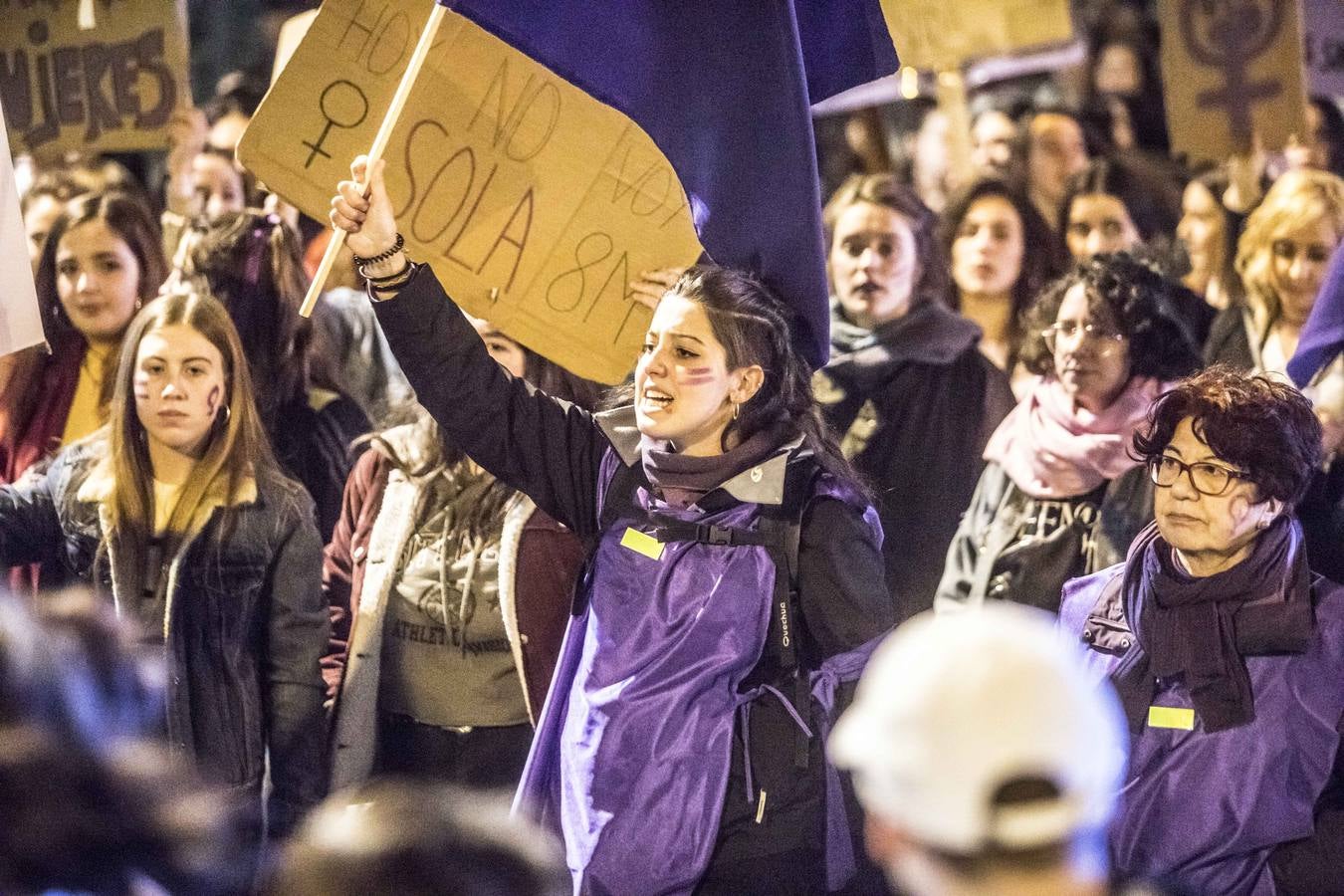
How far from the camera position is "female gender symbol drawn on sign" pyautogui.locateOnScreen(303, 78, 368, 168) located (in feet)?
14.7

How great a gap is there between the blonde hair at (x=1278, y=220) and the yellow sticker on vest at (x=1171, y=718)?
273 cm

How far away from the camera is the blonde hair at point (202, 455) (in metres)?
4.43

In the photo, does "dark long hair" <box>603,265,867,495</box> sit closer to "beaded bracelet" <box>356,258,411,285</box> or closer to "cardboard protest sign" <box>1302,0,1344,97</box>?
"beaded bracelet" <box>356,258,411,285</box>

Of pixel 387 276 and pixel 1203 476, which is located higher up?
pixel 387 276

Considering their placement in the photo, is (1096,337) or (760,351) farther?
(1096,337)

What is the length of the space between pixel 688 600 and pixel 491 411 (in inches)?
22.5

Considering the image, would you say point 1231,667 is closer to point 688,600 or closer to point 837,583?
point 837,583

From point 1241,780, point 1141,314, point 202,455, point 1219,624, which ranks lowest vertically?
point 1241,780

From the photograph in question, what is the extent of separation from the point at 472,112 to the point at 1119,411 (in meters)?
1.90

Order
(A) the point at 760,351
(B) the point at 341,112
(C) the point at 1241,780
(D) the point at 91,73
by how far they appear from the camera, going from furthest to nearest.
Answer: (D) the point at 91,73, (B) the point at 341,112, (A) the point at 760,351, (C) the point at 1241,780

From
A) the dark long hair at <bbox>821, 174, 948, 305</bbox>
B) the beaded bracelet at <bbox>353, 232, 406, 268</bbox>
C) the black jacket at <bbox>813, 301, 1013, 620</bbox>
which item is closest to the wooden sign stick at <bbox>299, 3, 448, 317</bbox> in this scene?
the beaded bracelet at <bbox>353, 232, 406, 268</bbox>

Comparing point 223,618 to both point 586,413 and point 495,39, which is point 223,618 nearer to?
point 586,413

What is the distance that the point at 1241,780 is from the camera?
358cm

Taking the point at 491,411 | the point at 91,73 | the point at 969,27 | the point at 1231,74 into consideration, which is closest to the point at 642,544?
the point at 491,411
